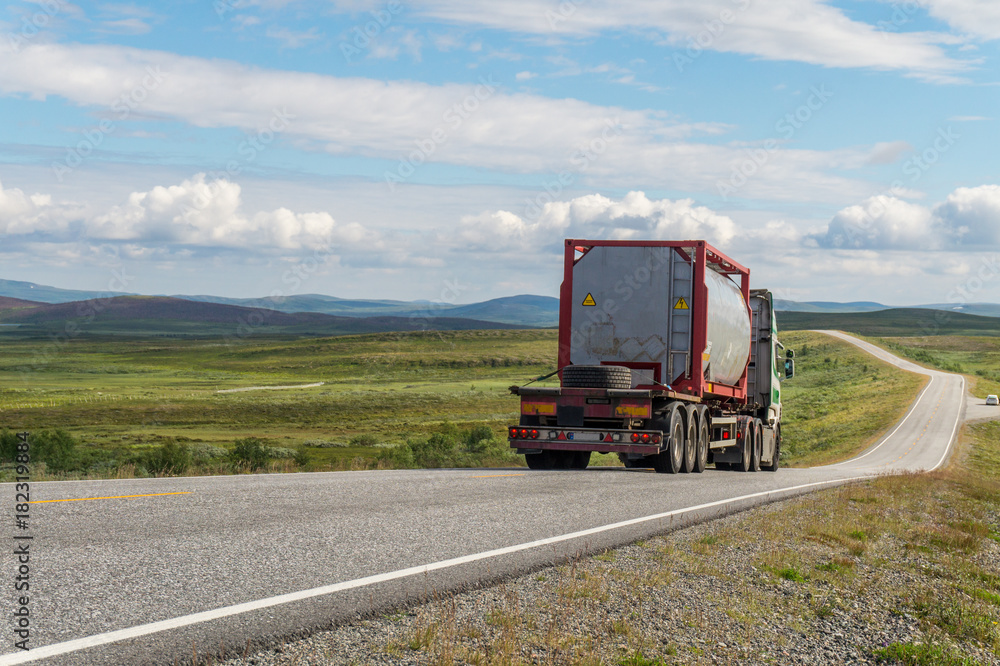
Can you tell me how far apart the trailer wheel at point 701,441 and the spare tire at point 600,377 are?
7.28 feet

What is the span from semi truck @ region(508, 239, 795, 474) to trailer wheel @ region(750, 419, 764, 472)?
313 cm

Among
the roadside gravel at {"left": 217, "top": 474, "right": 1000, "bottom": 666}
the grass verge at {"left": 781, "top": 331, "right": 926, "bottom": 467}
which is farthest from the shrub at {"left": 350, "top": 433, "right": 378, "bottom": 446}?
the roadside gravel at {"left": 217, "top": 474, "right": 1000, "bottom": 666}

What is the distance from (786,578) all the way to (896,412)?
6296 cm

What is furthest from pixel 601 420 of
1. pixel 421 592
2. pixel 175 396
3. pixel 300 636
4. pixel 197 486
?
pixel 175 396

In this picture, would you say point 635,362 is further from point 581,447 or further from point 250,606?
point 250,606

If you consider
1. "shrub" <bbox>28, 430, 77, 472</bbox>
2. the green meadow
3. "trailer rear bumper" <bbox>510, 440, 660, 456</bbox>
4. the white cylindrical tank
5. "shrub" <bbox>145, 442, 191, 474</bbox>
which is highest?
the white cylindrical tank

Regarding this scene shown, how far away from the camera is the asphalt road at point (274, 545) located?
16.9 feet

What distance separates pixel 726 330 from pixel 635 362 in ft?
9.41

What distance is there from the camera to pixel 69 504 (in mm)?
8930

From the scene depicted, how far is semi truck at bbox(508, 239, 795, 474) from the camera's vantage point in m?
16.3

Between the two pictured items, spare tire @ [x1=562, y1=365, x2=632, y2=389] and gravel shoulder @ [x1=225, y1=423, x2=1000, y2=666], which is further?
spare tire @ [x1=562, y1=365, x2=632, y2=389]

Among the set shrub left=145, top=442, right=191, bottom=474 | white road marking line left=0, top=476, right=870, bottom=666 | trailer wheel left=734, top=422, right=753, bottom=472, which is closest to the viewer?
→ white road marking line left=0, top=476, right=870, bottom=666

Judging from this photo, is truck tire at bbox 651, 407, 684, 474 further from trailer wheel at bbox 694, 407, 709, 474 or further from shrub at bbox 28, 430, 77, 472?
shrub at bbox 28, 430, 77, 472

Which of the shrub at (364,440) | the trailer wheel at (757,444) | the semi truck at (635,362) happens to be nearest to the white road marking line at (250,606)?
the semi truck at (635,362)
